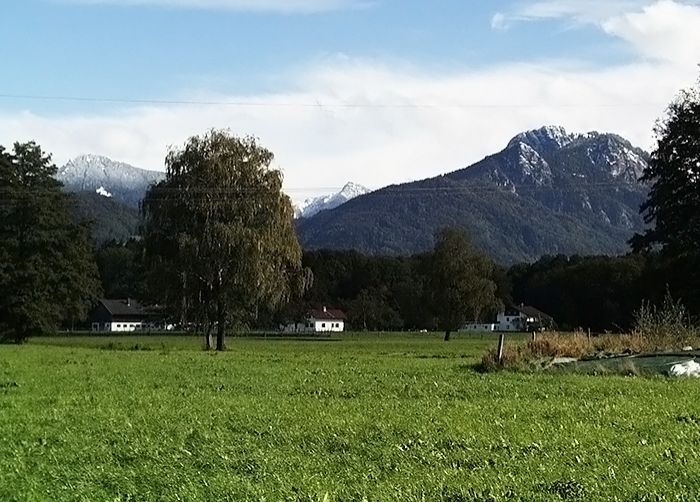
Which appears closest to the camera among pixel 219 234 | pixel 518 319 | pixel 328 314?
pixel 219 234

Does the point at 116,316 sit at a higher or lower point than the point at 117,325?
higher

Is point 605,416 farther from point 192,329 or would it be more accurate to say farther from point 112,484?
point 192,329

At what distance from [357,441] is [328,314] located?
570 feet

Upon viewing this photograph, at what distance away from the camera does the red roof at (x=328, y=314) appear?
598 feet

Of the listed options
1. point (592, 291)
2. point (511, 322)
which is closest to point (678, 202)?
point (592, 291)

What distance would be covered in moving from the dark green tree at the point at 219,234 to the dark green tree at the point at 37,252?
811 inches

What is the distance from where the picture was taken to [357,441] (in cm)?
1395

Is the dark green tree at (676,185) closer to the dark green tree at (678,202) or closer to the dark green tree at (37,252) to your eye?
the dark green tree at (678,202)

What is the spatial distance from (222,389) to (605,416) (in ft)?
36.3

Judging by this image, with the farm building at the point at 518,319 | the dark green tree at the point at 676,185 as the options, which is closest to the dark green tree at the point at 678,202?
the dark green tree at the point at 676,185

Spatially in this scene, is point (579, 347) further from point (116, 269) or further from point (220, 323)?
point (116, 269)

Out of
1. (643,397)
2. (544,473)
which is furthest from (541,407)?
(544,473)

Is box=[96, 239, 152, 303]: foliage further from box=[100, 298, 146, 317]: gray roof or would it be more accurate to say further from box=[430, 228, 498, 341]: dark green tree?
box=[430, 228, 498, 341]: dark green tree

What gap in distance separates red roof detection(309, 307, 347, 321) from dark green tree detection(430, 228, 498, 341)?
73405mm
